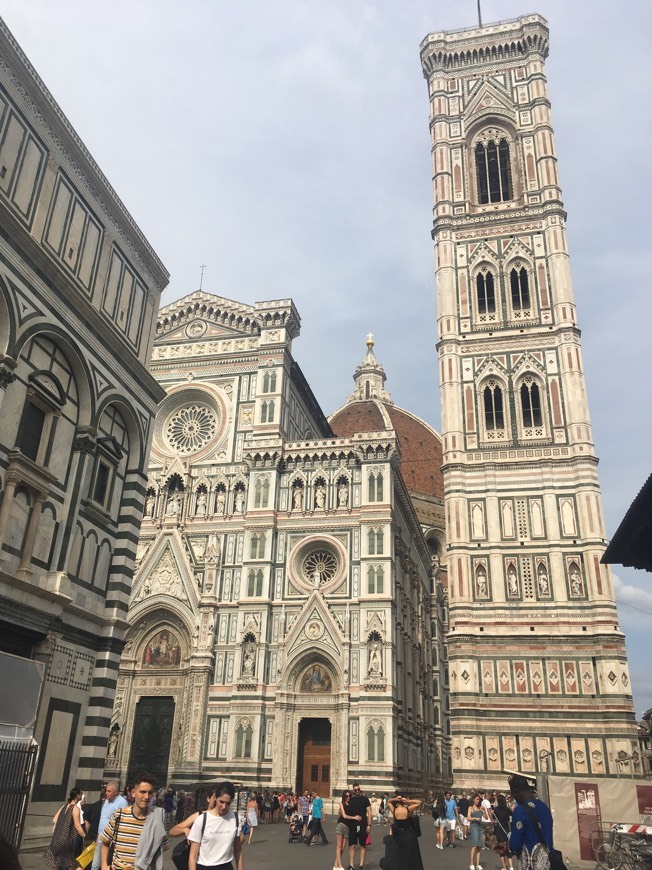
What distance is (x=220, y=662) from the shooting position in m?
32.0

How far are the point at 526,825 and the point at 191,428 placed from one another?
32.8m

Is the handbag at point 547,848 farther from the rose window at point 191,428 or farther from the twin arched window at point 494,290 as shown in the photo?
the twin arched window at point 494,290

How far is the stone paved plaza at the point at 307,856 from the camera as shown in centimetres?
1434

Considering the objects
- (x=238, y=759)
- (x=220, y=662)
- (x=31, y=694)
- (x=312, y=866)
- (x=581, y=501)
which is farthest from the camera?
(x=581, y=501)

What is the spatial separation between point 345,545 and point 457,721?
28.6 feet

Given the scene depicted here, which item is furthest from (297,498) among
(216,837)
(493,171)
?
(216,837)

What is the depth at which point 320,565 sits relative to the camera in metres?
33.5

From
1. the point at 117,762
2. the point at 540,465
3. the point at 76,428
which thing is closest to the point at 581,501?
the point at 540,465

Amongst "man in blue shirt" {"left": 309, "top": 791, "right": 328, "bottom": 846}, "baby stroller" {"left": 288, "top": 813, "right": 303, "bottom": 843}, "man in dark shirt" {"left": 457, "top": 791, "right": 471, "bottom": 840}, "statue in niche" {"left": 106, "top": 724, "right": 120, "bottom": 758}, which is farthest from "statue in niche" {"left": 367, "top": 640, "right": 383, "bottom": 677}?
"statue in niche" {"left": 106, "top": 724, "right": 120, "bottom": 758}

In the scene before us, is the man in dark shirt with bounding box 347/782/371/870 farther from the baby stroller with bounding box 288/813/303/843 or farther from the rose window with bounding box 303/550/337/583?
the rose window with bounding box 303/550/337/583

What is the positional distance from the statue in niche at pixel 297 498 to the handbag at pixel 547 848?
27260mm

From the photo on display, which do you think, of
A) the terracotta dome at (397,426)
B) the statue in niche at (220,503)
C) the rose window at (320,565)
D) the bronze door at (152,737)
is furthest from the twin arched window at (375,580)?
the terracotta dome at (397,426)

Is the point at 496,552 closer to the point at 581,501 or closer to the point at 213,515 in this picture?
the point at 581,501

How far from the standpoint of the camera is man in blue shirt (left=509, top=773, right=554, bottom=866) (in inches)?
284
